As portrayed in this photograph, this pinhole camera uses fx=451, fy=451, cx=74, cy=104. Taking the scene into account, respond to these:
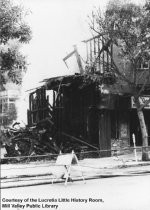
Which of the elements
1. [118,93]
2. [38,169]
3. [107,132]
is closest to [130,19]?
[118,93]

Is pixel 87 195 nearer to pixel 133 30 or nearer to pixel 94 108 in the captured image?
pixel 133 30

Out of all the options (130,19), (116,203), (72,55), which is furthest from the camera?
(72,55)

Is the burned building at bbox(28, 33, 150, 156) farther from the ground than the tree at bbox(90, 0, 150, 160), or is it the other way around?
the tree at bbox(90, 0, 150, 160)

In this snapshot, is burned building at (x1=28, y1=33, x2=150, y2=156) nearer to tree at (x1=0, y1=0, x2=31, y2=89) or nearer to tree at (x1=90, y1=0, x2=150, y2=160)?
tree at (x1=90, y1=0, x2=150, y2=160)

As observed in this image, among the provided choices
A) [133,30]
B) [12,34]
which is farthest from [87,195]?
[133,30]

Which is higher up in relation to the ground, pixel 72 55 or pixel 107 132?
pixel 72 55

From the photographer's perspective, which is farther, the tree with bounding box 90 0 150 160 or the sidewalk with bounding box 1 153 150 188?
the tree with bounding box 90 0 150 160

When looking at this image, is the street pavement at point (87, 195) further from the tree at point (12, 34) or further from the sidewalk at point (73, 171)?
the tree at point (12, 34)

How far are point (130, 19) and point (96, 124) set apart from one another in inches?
265

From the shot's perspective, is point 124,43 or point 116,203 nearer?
point 116,203

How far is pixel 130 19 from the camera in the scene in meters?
22.5

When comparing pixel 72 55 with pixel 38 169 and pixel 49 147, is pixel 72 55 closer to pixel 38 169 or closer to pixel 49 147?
pixel 49 147

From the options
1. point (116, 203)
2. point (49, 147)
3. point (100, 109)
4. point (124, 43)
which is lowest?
point (116, 203)

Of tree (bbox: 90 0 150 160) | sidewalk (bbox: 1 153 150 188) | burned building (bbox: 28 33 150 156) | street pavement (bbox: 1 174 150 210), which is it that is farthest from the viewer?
burned building (bbox: 28 33 150 156)
